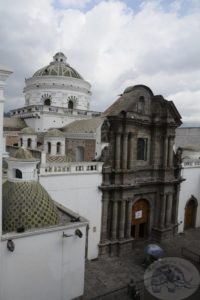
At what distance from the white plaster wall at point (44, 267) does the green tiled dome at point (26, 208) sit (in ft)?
2.75

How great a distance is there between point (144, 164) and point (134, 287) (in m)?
7.80

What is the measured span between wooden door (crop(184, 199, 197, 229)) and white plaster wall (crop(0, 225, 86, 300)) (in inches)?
501

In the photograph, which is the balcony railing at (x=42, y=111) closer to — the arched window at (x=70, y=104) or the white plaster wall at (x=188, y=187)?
the arched window at (x=70, y=104)

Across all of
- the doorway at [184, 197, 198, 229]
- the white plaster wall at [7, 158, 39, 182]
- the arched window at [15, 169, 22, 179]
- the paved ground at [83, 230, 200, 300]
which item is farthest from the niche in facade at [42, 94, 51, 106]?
the arched window at [15, 169, 22, 179]

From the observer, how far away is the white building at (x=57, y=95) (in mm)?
26734

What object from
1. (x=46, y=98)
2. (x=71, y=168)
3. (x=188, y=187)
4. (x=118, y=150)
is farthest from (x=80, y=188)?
(x=46, y=98)

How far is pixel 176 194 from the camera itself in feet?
61.4

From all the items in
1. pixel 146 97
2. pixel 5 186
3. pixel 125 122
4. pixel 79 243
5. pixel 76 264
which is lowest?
pixel 76 264

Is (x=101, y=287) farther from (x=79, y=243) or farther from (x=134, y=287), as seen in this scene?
(x=79, y=243)

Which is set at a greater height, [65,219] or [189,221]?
[65,219]

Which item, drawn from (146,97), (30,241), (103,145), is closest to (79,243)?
(30,241)

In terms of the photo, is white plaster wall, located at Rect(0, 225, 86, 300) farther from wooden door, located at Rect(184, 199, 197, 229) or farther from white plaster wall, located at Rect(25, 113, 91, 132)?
white plaster wall, located at Rect(25, 113, 91, 132)

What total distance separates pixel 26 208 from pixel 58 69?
76.7 ft

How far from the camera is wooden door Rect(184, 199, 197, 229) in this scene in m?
20.3
